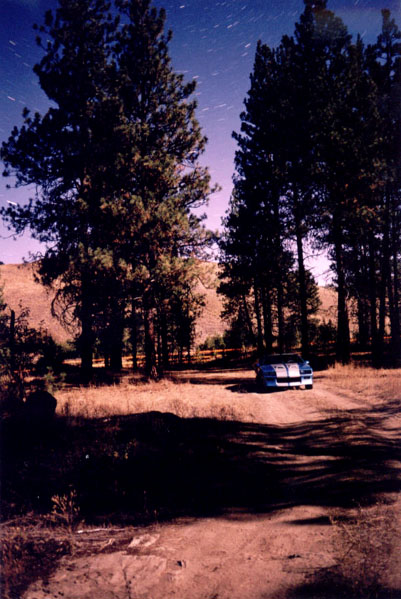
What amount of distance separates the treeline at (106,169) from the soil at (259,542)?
11305 millimetres

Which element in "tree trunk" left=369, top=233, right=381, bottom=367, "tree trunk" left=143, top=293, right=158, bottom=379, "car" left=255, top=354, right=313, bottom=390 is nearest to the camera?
"car" left=255, top=354, right=313, bottom=390

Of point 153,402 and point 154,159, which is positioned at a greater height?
point 154,159

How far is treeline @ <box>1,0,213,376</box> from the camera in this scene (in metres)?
15.9

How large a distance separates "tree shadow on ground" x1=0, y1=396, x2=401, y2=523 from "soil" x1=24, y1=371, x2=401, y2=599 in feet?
0.13

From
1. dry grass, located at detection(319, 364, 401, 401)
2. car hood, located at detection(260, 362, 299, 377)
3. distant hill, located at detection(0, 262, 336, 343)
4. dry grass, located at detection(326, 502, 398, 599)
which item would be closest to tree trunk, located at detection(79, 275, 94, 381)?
car hood, located at detection(260, 362, 299, 377)

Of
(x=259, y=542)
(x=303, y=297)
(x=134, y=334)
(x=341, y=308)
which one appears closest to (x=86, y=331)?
(x=134, y=334)

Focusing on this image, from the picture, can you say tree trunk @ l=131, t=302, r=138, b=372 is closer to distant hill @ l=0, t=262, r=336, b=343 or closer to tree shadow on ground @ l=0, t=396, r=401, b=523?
tree shadow on ground @ l=0, t=396, r=401, b=523

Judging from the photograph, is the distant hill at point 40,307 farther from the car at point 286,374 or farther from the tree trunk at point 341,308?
the car at point 286,374

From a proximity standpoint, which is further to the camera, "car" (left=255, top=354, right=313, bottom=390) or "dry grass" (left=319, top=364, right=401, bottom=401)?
"car" (left=255, top=354, right=313, bottom=390)

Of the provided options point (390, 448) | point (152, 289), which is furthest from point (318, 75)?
point (390, 448)

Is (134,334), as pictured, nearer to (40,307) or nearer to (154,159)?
(154,159)

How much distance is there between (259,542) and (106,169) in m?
16.0

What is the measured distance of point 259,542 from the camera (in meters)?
3.82

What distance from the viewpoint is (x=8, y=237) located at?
1667 centimetres
